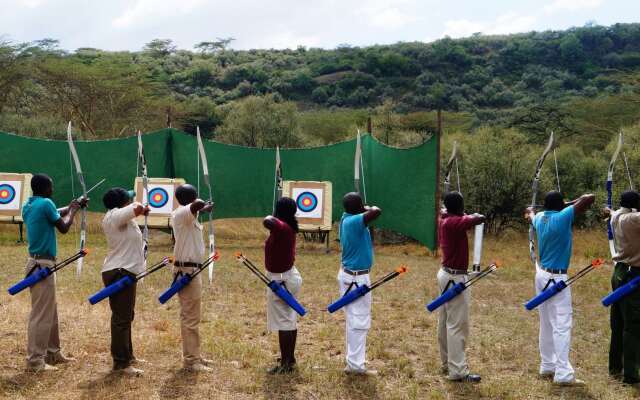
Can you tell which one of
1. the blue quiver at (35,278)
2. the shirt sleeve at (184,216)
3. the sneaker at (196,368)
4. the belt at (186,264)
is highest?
the shirt sleeve at (184,216)

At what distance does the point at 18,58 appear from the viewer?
24.6 metres

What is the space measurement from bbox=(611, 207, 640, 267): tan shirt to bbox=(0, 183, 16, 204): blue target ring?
1055 cm

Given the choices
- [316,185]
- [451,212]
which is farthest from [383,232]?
[451,212]

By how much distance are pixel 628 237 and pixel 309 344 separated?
276 centimetres

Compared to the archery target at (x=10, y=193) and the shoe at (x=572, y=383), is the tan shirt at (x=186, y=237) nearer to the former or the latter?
the shoe at (x=572, y=383)

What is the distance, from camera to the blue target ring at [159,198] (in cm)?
1216

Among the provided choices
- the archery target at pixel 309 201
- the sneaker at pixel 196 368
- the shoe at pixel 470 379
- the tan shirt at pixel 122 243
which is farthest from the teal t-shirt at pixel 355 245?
the archery target at pixel 309 201

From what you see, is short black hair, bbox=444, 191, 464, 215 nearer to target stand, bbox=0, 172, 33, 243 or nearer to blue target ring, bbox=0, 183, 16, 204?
target stand, bbox=0, 172, 33, 243

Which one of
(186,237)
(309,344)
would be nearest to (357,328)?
(309,344)

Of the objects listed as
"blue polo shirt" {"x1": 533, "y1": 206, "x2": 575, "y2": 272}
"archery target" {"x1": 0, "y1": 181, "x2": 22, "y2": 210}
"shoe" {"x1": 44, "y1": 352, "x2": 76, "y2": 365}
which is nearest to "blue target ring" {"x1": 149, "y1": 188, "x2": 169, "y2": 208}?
"archery target" {"x1": 0, "y1": 181, "x2": 22, "y2": 210}

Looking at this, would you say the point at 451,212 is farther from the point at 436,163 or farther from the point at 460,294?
the point at 436,163

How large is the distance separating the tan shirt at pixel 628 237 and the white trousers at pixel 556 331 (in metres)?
0.49

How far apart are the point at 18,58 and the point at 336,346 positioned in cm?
2249

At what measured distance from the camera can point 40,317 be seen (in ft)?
16.7
